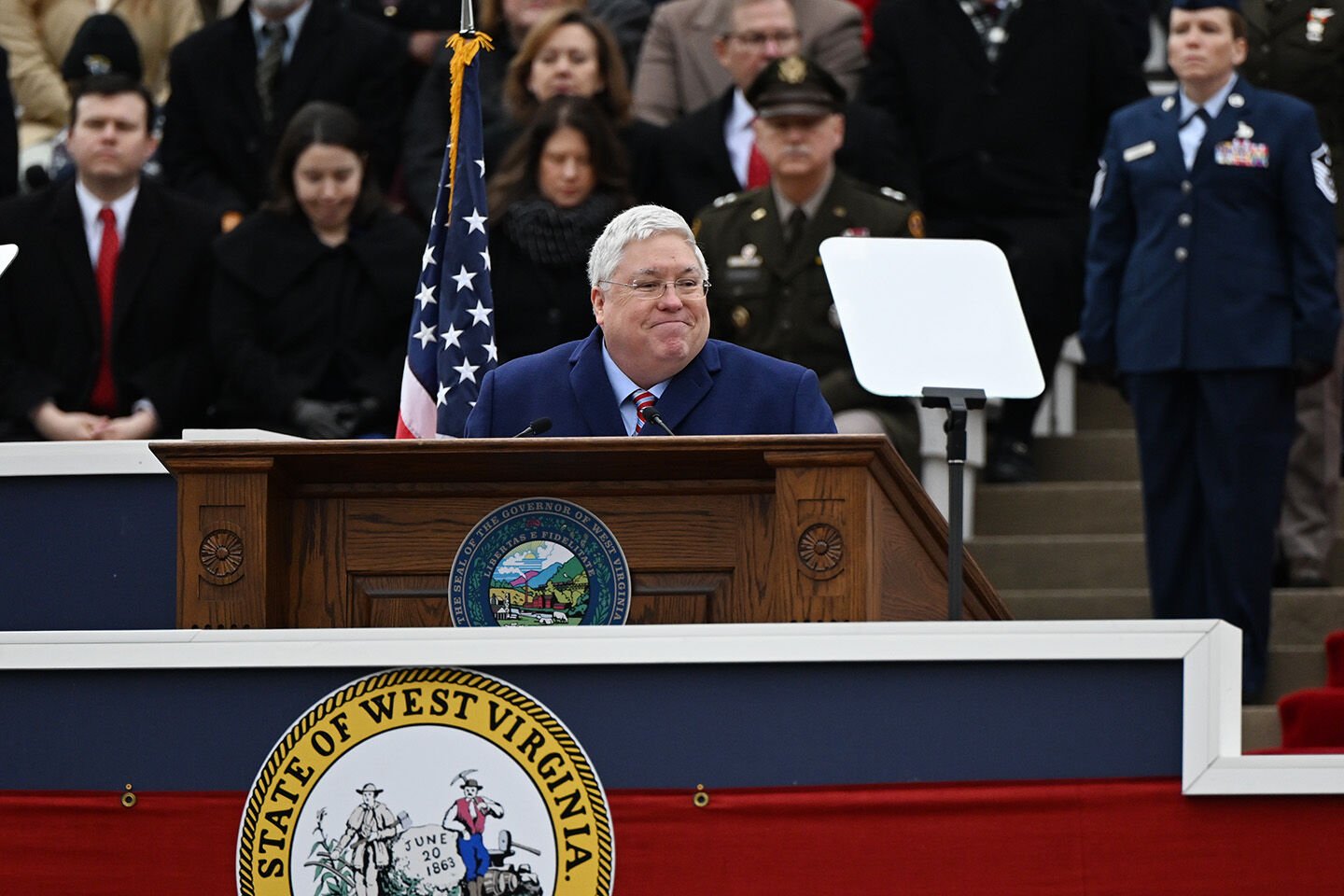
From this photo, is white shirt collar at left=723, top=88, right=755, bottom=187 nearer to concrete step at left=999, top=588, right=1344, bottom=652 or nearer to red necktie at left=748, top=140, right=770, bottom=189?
red necktie at left=748, top=140, right=770, bottom=189

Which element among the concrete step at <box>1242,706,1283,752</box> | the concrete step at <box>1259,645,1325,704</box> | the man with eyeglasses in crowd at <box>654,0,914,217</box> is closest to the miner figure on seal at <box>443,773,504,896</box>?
the concrete step at <box>1242,706,1283,752</box>

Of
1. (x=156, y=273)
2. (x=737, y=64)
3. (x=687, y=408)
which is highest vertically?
(x=737, y=64)

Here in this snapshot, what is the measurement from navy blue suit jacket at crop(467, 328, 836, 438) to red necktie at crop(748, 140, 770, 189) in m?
3.68

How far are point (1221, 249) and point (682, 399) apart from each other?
10.5ft

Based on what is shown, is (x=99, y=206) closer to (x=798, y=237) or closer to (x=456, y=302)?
(x=798, y=237)

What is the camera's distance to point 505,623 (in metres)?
4.12

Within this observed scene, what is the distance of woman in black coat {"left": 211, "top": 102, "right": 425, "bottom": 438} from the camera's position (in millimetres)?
7918

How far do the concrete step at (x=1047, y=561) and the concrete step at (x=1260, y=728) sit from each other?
1265 millimetres

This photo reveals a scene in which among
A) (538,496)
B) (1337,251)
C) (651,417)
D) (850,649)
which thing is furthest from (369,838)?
(1337,251)

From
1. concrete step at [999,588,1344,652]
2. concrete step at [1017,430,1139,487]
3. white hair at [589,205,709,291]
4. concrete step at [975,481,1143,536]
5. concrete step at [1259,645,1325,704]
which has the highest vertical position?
white hair at [589,205,709,291]

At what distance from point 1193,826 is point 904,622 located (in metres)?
0.64

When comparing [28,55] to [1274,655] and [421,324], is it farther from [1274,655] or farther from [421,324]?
[1274,655]

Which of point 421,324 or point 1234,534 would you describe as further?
point 1234,534

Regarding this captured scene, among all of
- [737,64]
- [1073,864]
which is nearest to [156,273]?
[737,64]
